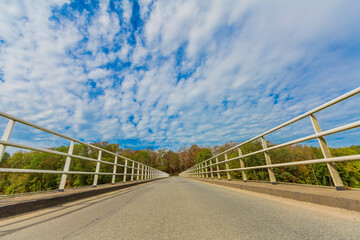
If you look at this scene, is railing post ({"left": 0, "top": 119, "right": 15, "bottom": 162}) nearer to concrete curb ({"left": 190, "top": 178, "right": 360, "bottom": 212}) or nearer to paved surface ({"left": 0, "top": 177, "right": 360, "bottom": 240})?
paved surface ({"left": 0, "top": 177, "right": 360, "bottom": 240})

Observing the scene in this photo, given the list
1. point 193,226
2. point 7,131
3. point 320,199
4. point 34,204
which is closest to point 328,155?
point 320,199

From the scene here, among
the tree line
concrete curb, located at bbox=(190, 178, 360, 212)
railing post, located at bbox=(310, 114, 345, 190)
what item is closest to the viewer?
concrete curb, located at bbox=(190, 178, 360, 212)

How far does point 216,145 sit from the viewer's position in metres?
68.1

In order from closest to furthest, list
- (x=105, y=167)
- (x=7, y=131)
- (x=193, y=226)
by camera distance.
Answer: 1. (x=193, y=226)
2. (x=7, y=131)
3. (x=105, y=167)

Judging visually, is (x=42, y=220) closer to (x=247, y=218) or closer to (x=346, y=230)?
(x=247, y=218)

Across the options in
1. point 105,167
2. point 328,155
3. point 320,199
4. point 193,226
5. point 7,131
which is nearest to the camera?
point 193,226

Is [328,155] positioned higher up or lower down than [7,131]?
lower down

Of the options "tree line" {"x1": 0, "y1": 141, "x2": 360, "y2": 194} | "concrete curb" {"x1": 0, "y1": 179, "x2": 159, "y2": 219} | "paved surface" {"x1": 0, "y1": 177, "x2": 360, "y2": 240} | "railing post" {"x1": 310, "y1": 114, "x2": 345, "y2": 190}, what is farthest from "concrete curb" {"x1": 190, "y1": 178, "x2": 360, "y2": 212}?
"tree line" {"x1": 0, "y1": 141, "x2": 360, "y2": 194}

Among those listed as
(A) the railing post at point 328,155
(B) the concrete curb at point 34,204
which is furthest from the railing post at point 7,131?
(A) the railing post at point 328,155

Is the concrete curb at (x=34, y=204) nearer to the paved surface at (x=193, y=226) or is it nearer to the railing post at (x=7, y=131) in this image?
the paved surface at (x=193, y=226)

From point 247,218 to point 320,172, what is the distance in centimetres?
5567

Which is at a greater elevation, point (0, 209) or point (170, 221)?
point (0, 209)

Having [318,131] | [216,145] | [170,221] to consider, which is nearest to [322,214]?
[318,131]

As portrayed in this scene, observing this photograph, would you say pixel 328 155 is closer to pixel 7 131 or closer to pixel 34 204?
pixel 34 204
